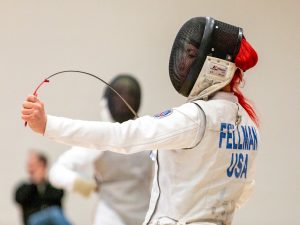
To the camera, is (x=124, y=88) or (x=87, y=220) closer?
(x=124, y=88)

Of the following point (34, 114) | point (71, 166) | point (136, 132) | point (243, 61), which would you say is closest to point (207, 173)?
point (136, 132)

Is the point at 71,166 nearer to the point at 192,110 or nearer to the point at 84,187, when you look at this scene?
the point at 84,187

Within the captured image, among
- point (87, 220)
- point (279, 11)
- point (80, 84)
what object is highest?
point (279, 11)

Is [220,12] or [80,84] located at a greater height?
[220,12]

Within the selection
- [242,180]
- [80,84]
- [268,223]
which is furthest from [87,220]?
[242,180]

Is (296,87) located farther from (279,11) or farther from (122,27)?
(122,27)

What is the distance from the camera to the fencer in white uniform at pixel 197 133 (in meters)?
1.60

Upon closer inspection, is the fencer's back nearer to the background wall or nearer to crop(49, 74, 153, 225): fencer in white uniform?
crop(49, 74, 153, 225): fencer in white uniform

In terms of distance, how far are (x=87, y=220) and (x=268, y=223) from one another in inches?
48.5

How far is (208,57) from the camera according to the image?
1.81m

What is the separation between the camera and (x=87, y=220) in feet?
14.3

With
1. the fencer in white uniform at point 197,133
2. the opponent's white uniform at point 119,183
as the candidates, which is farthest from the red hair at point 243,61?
the opponent's white uniform at point 119,183

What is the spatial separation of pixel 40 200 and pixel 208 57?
233 cm

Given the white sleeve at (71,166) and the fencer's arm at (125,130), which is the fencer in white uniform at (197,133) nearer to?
the fencer's arm at (125,130)
